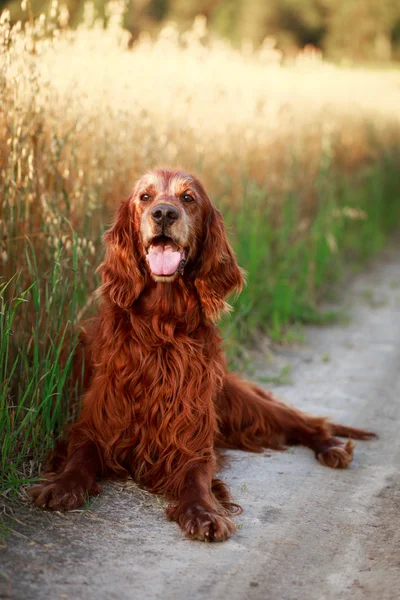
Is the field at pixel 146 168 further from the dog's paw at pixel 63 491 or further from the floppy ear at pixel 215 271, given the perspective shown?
the floppy ear at pixel 215 271

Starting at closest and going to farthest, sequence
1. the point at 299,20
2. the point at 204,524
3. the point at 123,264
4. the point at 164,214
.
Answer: the point at 204,524 → the point at 164,214 → the point at 123,264 → the point at 299,20

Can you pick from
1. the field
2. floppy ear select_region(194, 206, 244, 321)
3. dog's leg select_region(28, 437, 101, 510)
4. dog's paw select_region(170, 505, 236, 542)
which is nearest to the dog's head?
floppy ear select_region(194, 206, 244, 321)

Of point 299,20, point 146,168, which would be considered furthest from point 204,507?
point 299,20

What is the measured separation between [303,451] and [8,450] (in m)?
1.47

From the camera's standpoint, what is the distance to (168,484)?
3088 millimetres

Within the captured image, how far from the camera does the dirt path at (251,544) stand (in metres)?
2.40

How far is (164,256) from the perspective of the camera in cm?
310

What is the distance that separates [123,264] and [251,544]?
3.90 ft

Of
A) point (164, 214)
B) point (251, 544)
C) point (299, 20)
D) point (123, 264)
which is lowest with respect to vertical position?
point (251, 544)

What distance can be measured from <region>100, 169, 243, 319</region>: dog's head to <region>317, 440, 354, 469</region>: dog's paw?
3.04ft

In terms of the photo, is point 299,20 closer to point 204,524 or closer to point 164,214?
point 164,214

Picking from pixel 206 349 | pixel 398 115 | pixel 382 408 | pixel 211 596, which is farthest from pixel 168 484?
pixel 398 115

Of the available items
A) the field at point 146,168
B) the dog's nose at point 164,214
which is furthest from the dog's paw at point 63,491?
the dog's nose at point 164,214

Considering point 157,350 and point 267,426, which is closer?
point 157,350
